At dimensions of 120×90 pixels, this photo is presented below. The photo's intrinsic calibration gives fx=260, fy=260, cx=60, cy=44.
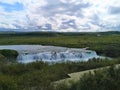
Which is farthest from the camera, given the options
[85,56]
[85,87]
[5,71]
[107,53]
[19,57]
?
[107,53]

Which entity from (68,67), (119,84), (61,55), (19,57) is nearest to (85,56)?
(61,55)

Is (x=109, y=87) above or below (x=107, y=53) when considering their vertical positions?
above

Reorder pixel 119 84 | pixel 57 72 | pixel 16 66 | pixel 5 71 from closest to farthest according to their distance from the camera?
pixel 119 84 → pixel 57 72 → pixel 5 71 → pixel 16 66

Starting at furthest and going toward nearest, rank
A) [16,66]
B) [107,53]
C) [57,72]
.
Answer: [107,53] < [16,66] < [57,72]

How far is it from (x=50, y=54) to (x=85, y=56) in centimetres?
600

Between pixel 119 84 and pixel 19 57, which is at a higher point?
pixel 119 84

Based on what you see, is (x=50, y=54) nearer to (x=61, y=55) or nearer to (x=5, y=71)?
(x=61, y=55)

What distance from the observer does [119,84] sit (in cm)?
948

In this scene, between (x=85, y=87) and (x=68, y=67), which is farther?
(x=68, y=67)

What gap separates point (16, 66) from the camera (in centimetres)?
1983

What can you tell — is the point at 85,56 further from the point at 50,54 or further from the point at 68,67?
the point at 68,67

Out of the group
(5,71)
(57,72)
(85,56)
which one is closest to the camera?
(57,72)

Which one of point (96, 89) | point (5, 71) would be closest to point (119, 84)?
point (96, 89)

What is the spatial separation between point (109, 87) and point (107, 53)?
1502 inches
